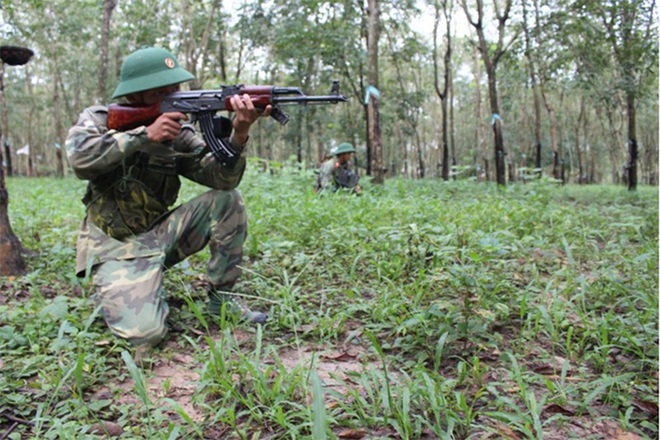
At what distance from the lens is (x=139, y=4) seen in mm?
15320

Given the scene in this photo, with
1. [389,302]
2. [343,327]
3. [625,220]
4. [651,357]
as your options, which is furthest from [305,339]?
[625,220]

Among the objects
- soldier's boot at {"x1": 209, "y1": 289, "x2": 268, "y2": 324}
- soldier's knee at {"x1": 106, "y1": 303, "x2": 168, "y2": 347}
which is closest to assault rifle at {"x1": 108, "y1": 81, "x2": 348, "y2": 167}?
soldier's boot at {"x1": 209, "y1": 289, "x2": 268, "y2": 324}

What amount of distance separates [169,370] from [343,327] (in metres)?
0.80

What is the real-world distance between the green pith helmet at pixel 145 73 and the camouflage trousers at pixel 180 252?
60 cm

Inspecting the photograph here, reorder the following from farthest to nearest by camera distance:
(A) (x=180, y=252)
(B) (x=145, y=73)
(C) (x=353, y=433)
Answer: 1. (A) (x=180, y=252)
2. (B) (x=145, y=73)
3. (C) (x=353, y=433)

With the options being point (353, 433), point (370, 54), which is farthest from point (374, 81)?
point (353, 433)

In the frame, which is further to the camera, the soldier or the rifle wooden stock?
the rifle wooden stock

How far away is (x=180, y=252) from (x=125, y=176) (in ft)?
1.59

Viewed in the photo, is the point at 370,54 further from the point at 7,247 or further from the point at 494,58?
the point at 7,247

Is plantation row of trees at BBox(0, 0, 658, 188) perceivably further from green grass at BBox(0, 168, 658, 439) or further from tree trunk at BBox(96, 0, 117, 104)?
green grass at BBox(0, 168, 658, 439)

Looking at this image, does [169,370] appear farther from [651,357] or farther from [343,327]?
[651,357]

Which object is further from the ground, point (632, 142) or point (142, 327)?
point (632, 142)

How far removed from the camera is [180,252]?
271 cm

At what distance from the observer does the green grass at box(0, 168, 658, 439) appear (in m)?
1.59
